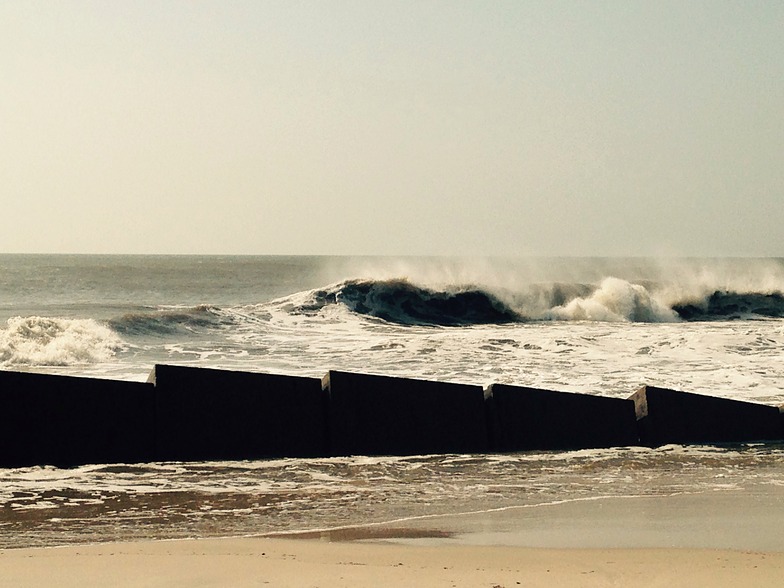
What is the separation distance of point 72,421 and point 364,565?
9.27ft

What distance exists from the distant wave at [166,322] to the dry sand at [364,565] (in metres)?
17.4

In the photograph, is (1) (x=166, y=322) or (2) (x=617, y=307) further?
(2) (x=617, y=307)

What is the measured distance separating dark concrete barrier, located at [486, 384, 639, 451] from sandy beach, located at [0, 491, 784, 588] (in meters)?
1.75

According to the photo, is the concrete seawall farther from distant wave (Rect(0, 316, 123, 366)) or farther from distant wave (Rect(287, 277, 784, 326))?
distant wave (Rect(287, 277, 784, 326))

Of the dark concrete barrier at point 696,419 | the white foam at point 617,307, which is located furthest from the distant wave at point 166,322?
the dark concrete barrier at point 696,419

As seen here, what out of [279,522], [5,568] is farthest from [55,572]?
[279,522]

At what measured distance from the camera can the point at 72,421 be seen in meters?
6.41

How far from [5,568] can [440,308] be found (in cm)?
2566

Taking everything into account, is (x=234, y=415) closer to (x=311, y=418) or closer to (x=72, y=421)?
(x=311, y=418)

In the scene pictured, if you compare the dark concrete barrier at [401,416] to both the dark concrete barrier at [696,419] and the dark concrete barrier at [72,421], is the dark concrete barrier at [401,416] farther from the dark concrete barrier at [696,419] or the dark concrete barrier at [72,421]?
the dark concrete barrier at [696,419]

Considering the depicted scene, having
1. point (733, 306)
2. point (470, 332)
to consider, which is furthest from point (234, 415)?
point (733, 306)

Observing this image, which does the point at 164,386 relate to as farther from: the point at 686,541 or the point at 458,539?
the point at 686,541

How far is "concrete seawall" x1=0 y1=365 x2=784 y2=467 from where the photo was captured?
6.37 m

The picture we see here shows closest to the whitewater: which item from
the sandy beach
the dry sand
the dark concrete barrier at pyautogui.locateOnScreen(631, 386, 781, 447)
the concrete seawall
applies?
the dark concrete barrier at pyautogui.locateOnScreen(631, 386, 781, 447)
